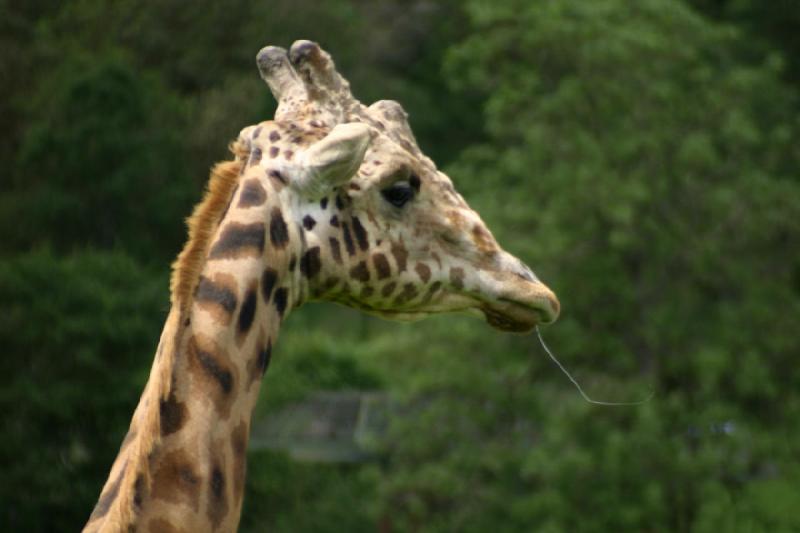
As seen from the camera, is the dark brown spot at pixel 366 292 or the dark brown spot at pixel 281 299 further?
the dark brown spot at pixel 366 292

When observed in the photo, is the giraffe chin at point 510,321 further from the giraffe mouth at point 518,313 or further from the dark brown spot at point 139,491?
the dark brown spot at point 139,491

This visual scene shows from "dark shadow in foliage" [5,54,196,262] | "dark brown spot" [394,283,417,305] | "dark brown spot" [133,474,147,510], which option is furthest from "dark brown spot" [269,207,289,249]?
"dark shadow in foliage" [5,54,196,262]

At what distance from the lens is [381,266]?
15.5 feet

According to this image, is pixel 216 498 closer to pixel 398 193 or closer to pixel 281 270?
pixel 281 270

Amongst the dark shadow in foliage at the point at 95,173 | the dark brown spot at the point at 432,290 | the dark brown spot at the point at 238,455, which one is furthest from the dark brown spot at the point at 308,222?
the dark shadow in foliage at the point at 95,173

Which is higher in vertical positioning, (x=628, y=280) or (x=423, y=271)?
(x=423, y=271)

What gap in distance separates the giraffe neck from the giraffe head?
8 cm

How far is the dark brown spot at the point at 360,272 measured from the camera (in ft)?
15.3

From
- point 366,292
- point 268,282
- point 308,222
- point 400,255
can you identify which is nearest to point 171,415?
point 268,282

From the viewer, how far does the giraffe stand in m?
4.17

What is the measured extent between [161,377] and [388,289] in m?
0.87

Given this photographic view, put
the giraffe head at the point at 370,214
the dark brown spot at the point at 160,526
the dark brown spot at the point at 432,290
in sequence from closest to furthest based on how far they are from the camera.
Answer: the dark brown spot at the point at 160,526 → the giraffe head at the point at 370,214 → the dark brown spot at the point at 432,290

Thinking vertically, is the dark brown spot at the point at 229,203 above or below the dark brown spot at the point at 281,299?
above

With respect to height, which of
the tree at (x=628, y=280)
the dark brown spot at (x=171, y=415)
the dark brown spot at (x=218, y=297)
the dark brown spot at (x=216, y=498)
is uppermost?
the dark brown spot at (x=218, y=297)
